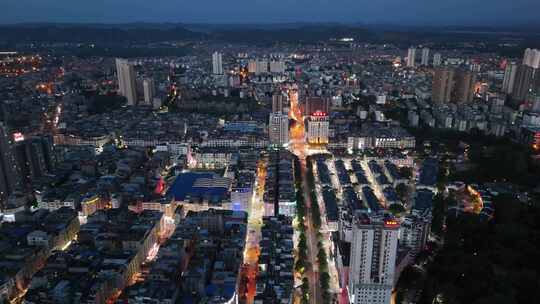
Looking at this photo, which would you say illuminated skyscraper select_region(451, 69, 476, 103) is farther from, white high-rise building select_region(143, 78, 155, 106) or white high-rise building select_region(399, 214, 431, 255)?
white high-rise building select_region(143, 78, 155, 106)

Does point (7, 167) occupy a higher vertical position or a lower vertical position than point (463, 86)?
lower

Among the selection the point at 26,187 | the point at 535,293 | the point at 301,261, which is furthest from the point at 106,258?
the point at 535,293

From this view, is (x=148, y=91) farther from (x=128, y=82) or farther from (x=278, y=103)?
(x=278, y=103)

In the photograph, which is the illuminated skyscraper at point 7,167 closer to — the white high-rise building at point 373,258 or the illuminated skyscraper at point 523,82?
the white high-rise building at point 373,258

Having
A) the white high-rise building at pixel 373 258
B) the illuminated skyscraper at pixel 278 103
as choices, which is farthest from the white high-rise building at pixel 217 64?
the white high-rise building at pixel 373 258

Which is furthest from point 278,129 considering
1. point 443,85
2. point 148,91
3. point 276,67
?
point 276,67

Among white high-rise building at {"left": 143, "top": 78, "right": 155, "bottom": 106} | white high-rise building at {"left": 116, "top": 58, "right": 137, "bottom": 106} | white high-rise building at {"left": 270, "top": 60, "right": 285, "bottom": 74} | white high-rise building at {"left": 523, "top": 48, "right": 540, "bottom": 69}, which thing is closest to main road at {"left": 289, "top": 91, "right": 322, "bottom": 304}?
white high-rise building at {"left": 143, "top": 78, "right": 155, "bottom": 106}
